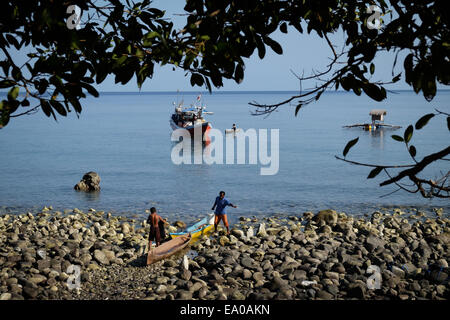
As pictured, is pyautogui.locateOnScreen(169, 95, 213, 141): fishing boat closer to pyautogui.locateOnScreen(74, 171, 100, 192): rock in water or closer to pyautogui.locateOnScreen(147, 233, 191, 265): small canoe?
pyautogui.locateOnScreen(74, 171, 100, 192): rock in water

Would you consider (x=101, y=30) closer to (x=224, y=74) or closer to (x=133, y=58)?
(x=133, y=58)

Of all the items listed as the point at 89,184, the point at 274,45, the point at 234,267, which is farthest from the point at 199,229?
the point at 89,184

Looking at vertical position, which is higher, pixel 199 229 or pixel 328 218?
pixel 199 229

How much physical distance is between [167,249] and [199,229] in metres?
3.06

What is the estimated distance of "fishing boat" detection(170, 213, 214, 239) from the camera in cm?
1553

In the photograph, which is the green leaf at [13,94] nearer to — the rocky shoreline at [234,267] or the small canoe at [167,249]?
the rocky shoreline at [234,267]

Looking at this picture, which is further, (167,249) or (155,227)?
(155,227)

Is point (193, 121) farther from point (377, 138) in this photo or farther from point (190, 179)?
point (190, 179)

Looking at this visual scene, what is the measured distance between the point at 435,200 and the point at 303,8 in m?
24.1

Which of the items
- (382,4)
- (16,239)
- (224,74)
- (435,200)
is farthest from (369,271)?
(435,200)

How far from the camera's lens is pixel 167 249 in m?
13.6

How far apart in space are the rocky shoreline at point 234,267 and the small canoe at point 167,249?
259 millimetres

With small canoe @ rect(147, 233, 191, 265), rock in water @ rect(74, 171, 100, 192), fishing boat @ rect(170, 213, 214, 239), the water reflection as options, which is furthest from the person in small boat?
the water reflection

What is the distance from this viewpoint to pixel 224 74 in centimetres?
496
